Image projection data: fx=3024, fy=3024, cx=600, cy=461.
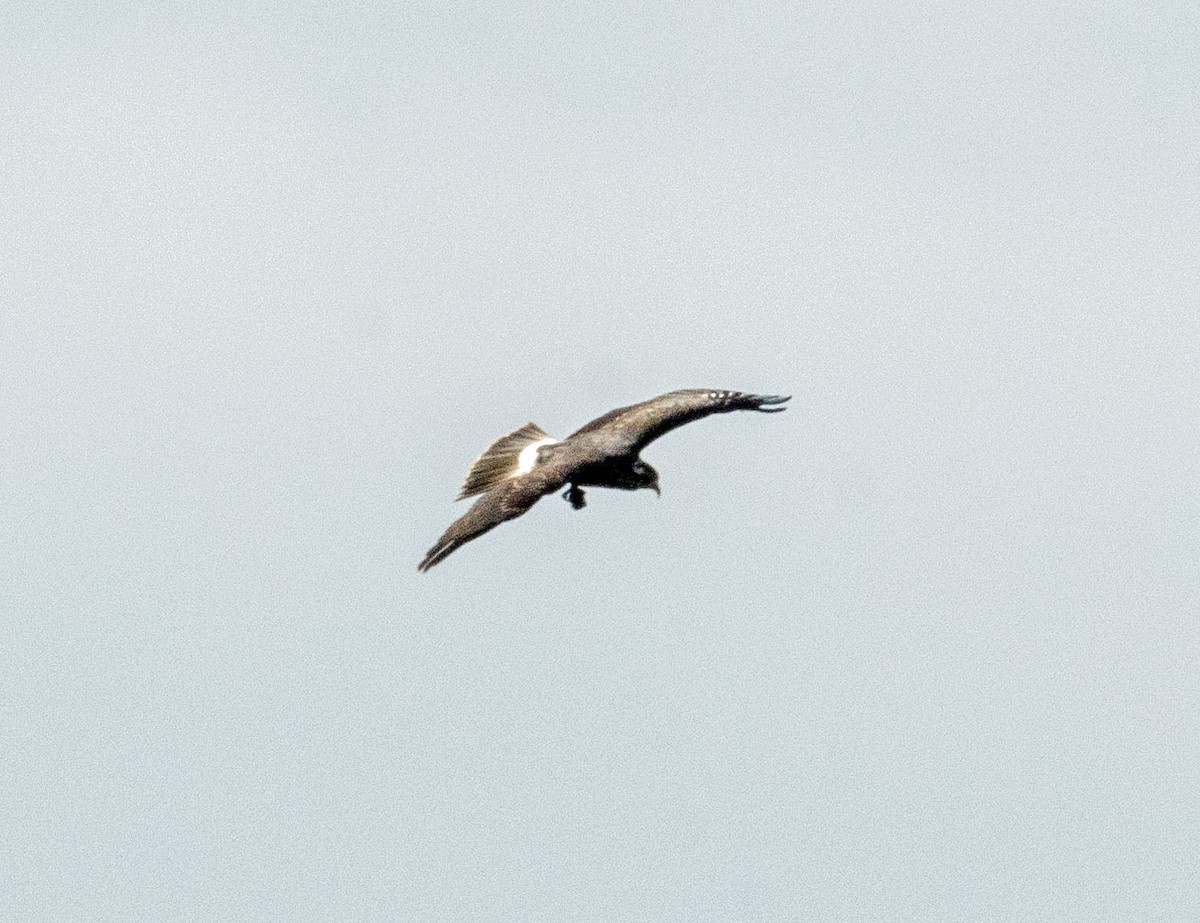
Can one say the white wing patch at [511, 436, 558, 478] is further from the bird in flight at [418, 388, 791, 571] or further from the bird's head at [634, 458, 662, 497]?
the bird's head at [634, 458, 662, 497]

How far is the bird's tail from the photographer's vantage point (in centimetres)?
4875

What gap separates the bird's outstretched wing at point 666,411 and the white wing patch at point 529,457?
1.68 feet

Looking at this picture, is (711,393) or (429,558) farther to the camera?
(711,393)

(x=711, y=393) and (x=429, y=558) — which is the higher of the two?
(x=711, y=393)

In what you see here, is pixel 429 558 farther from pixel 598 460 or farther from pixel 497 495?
pixel 598 460

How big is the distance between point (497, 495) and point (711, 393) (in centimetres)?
692

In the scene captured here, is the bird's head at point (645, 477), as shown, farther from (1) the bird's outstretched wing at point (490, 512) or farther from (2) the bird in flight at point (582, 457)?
(1) the bird's outstretched wing at point (490, 512)

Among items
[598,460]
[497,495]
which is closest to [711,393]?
[598,460]

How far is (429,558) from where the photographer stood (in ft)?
141

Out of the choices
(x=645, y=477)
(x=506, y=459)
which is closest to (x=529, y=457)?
(x=506, y=459)

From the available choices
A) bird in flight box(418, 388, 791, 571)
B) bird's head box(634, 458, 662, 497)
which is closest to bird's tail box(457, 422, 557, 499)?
bird in flight box(418, 388, 791, 571)

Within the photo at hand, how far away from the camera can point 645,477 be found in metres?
48.7

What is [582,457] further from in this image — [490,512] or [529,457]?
[490,512]

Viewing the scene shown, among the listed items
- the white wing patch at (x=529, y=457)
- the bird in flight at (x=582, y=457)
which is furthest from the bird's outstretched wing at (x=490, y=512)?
the white wing patch at (x=529, y=457)
